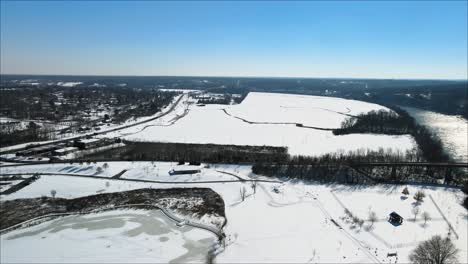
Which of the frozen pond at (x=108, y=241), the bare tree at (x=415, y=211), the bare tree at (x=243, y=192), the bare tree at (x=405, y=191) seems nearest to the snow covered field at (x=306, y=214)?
the bare tree at (x=415, y=211)

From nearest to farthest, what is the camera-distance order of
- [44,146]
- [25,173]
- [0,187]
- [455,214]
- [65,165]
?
1. [455,214]
2. [0,187]
3. [25,173]
4. [65,165]
5. [44,146]

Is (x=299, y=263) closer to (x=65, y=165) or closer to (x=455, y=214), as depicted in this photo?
(x=455, y=214)

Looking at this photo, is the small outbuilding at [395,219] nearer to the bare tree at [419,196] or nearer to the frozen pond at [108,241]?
the bare tree at [419,196]

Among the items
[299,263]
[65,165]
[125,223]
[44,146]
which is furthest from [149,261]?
[44,146]

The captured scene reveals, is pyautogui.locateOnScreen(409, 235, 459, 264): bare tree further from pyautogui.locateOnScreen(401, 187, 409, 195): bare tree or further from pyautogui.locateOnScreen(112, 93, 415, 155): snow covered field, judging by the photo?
pyautogui.locateOnScreen(112, 93, 415, 155): snow covered field

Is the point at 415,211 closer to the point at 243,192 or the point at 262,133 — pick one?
the point at 243,192

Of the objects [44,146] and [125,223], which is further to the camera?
[44,146]

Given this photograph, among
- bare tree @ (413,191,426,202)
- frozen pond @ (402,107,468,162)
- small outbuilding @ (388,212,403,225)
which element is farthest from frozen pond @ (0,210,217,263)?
frozen pond @ (402,107,468,162)
